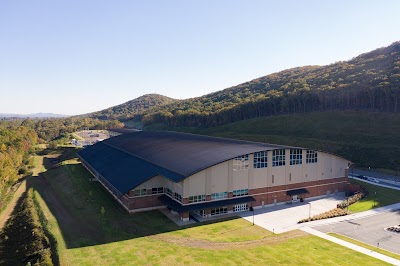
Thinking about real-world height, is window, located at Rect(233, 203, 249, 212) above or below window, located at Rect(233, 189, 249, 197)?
below

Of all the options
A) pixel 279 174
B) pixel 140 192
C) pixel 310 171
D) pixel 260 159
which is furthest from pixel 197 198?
pixel 310 171

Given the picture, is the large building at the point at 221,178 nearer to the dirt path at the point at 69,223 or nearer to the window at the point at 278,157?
the window at the point at 278,157

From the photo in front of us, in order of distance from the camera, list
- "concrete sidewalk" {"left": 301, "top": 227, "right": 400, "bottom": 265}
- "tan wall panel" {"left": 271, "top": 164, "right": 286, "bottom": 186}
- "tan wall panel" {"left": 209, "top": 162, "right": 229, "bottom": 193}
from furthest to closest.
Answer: "tan wall panel" {"left": 271, "top": 164, "right": 286, "bottom": 186}
"tan wall panel" {"left": 209, "top": 162, "right": 229, "bottom": 193}
"concrete sidewalk" {"left": 301, "top": 227, "right": 400, "bottom": 265}

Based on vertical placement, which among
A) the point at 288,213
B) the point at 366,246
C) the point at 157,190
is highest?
the point at 157,190

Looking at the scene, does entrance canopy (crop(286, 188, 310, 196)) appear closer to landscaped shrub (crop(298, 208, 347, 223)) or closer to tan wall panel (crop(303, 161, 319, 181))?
tan wall panel (crop(303, 161, 319, 181))

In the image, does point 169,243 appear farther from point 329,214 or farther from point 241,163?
point 329,214

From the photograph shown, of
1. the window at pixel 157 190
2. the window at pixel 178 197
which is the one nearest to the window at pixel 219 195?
the window at pixel 178 197

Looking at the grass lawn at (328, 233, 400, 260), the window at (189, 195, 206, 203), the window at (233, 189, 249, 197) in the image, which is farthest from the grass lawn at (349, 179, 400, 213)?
the window at (189, 195, 206, 203)
